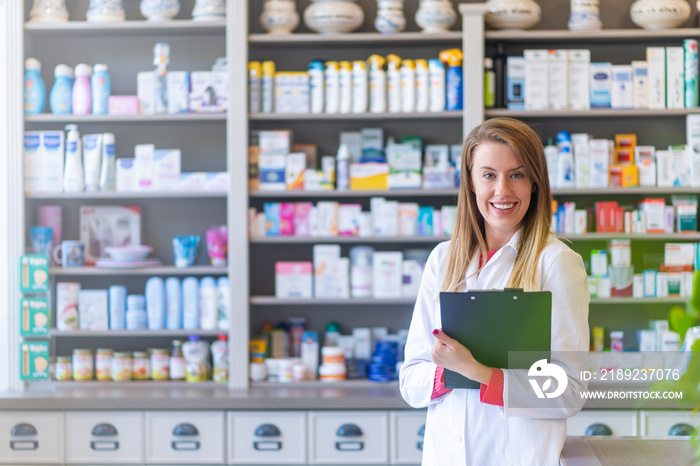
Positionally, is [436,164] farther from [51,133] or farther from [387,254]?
A: [51,133]

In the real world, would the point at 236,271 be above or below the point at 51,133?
below

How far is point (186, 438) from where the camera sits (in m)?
3.23

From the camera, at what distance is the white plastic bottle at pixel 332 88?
3.45 meters

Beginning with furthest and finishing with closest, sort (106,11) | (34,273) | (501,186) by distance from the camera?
(106,11) < (34,273) < (501,186)

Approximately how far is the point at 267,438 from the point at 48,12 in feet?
7.14

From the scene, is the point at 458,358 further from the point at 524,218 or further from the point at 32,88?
the point at 32,88

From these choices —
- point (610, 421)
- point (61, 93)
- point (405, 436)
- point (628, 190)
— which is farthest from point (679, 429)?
point (61, 93)

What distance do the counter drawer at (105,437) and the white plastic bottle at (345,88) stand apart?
1618 mm

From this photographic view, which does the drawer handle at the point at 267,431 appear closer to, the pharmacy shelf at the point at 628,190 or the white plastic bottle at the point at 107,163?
the white plastic bottle at the point at 107,163

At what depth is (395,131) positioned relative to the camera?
3764 millimetres

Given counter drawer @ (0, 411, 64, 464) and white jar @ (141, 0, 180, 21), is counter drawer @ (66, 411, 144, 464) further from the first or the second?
white jar @ (141, 0, 180, 21)

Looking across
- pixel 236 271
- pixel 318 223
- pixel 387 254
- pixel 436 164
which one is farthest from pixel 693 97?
pixel 236 271


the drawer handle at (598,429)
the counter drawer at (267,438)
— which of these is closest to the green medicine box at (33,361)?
the counter drawer at (267,438)

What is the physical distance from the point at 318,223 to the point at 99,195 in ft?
3.33
